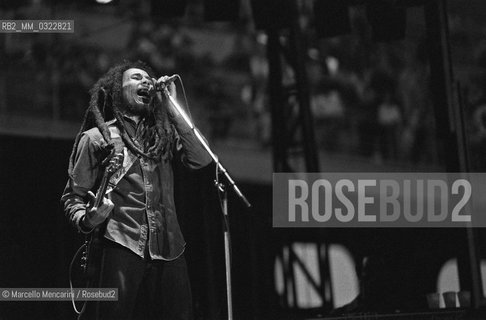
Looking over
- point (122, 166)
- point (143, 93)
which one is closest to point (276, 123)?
point (143, 93)

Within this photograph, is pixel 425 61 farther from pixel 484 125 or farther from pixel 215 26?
pixel 215 26

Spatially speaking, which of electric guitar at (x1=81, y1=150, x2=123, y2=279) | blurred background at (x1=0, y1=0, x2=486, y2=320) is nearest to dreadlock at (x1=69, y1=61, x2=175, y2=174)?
electric guitar at (x1=81, y1=150, x2=123, y2=279)

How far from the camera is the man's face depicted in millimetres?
4219

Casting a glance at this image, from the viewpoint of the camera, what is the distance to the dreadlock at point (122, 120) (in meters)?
4.22

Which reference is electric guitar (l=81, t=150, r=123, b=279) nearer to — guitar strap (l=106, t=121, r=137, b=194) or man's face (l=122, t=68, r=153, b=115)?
guitar strap (l=106, t=121, r=137, b=194)

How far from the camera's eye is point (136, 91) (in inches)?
166

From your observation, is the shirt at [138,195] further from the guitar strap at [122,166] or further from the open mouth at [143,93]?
the open mouth at [143,93]

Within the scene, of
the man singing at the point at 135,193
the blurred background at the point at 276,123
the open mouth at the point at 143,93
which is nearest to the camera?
the man singing at the point at 135,193

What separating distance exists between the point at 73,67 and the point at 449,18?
8.23 ft

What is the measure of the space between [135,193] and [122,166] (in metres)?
0.14

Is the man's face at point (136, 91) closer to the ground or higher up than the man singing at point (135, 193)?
higher up

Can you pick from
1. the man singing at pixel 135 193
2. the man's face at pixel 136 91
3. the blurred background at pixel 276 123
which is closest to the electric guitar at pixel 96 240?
the man singing at pixel 135 193

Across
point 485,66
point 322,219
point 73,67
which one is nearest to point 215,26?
point 73,67

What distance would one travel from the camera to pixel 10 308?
4.79 meters
